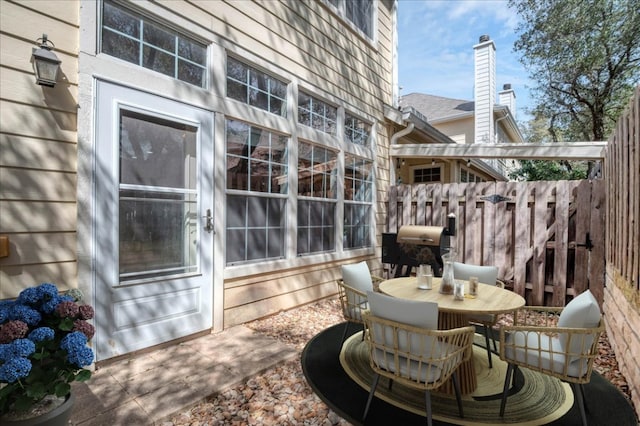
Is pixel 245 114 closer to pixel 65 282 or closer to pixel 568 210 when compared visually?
pixel 65 282

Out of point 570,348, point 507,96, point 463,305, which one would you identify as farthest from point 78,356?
point 507,96

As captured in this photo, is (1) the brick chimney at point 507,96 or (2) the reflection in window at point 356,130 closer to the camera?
(2) the reflection in window at point 356,130

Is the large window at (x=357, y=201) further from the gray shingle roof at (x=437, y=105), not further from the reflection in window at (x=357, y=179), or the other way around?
the gray shingle roof at (x=437, y=105)

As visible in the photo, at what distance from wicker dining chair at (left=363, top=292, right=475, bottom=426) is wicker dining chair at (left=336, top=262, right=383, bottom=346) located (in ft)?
2.65

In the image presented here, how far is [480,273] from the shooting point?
3.47 metres

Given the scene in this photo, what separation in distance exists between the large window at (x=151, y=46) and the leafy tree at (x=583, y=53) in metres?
10.1

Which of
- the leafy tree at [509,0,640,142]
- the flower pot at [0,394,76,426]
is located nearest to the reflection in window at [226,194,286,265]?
the flower pot at [0,394,76,426]

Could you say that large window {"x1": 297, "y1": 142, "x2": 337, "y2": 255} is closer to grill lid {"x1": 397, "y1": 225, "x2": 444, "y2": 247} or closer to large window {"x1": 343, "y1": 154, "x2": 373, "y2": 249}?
large window {"x1": 343, "y1": 154, "x2": 373, "y2": 249}

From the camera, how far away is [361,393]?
241 centimetres

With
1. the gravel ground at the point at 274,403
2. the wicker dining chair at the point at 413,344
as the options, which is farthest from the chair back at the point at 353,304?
the wicker dining chair at the point at 413,344

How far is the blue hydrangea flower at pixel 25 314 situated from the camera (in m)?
1.67

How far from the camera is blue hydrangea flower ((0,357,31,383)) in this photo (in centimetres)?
148

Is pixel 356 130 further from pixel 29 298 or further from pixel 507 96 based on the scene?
pixel 507 96

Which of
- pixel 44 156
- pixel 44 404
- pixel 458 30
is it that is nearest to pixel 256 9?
pixel 44 156
